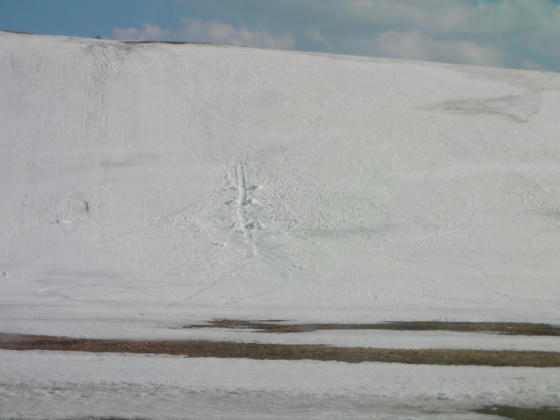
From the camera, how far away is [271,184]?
26766 mm

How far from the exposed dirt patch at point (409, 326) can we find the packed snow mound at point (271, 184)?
3.54 feet

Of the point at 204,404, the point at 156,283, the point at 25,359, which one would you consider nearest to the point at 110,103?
the point at 156,283

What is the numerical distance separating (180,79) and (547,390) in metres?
29.0

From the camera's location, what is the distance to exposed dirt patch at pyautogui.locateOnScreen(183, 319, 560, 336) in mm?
13516

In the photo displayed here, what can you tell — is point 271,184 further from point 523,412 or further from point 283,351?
point 523,412

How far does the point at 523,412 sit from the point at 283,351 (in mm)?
4585

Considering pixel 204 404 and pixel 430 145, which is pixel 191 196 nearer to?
pixel 430 145

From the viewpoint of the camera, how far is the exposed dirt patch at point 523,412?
7.26m

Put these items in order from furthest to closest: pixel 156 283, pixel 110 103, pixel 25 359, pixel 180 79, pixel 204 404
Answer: pixel 180 79 → pixel 110 103 → pixel 156 283 → pixel 25 359 → pixel 204 404

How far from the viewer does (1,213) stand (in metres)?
25.2

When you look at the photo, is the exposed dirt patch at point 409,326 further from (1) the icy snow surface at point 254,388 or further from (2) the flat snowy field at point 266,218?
(1) the icy snow surface at point 254,388

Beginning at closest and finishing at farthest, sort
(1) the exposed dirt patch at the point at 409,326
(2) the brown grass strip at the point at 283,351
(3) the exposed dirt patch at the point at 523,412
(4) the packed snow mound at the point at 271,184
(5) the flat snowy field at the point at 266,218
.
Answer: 1. (3) the exposed dirt patch at the point at 523,412
2. (5) the flat snowy field at the point at 266,218
3. (2) the brown grass strip at the point at 283,351
4. (1) the exposed dirt patch at the point at 409,326
5. (4) the packed snow mound at the point at 271,184

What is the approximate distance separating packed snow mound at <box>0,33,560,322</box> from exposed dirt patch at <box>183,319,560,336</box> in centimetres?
108

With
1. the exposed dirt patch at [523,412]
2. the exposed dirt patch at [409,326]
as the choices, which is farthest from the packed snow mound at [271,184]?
the exposed dirt patch at [523,412]
